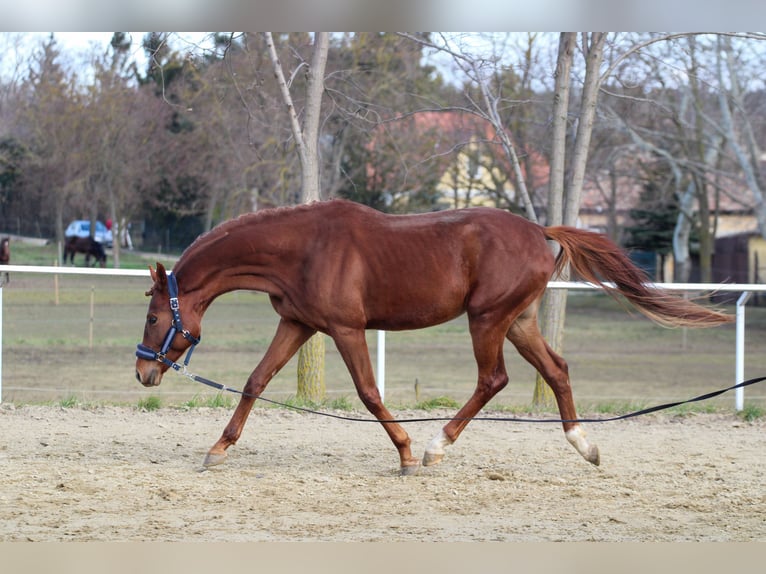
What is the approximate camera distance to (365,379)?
248 inches

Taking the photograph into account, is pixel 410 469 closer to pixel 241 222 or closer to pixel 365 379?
pixel 365 379

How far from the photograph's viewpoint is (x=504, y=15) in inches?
217

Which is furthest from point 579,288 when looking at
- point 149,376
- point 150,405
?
point 150,405

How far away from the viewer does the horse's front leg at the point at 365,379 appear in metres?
6.24

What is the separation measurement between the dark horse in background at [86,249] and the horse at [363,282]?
964 inches

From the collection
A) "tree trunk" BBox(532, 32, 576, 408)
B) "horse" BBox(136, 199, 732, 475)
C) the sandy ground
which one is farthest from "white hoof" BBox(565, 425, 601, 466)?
"tree trunk" BBox(532, 32, 576, 408)

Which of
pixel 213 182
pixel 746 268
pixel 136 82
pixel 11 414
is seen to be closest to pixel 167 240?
pixel 213 182

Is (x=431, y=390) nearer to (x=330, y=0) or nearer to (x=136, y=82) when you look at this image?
(x=330, y=0)

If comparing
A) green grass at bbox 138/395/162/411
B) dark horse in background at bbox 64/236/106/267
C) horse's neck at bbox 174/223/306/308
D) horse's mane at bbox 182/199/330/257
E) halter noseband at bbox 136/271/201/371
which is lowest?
green grass at bbox 138/395/162/411

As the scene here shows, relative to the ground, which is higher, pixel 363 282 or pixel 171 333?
pixel 363 282

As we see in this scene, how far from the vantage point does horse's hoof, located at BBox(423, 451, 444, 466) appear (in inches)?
248

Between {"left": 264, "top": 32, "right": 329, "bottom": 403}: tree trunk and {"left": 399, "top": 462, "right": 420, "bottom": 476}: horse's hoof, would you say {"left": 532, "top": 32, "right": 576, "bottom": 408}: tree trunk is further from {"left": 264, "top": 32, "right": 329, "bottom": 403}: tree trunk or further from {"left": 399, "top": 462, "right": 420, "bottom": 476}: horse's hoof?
{"left": 399, "top": 462, "right": 420, "bottom": 476}: horse's hoof

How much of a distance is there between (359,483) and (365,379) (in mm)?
664

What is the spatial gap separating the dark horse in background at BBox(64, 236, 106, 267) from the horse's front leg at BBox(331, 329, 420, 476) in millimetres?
24850
